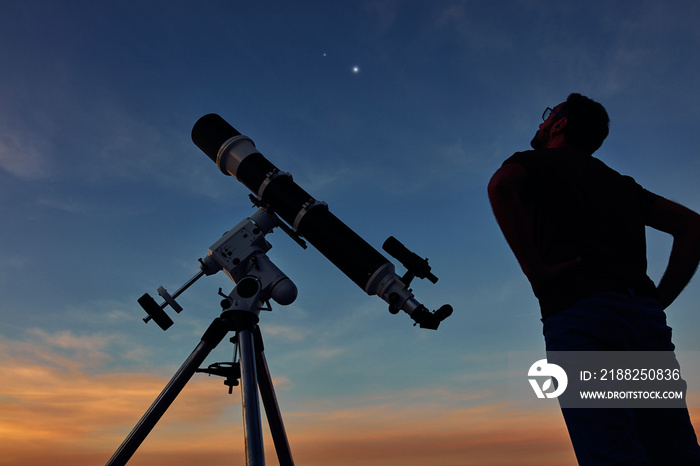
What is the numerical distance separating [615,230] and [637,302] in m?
0.40

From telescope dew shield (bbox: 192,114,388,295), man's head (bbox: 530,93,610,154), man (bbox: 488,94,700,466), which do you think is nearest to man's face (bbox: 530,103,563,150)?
man's head (bbox: 530,93,610,154)

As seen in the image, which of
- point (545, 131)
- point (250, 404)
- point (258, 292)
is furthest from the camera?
point (258, 292)

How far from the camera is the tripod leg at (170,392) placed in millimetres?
3584

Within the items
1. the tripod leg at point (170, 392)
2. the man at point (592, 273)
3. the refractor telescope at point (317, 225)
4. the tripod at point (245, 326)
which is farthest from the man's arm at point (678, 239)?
the tripod leg at point (170, 392)

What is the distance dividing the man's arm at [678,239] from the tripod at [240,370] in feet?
8.76

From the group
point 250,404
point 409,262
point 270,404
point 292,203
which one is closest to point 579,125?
point 409,262

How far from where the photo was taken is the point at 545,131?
3.01 m

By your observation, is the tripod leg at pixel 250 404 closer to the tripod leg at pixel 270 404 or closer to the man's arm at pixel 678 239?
the tripod leg at pixel 270 404

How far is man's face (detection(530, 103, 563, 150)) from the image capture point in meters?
2.98

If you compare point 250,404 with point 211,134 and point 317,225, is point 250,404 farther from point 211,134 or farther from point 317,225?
point 211,134

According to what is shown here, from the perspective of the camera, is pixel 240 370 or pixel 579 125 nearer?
pixel 579 125

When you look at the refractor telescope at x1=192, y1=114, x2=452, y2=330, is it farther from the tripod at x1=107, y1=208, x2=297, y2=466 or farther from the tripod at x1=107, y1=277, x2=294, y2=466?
the tripod at x1=107, y1=277, x2=294, y2=466

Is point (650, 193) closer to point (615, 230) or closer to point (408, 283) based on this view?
point (615, 230)

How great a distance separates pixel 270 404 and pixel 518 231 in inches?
111
